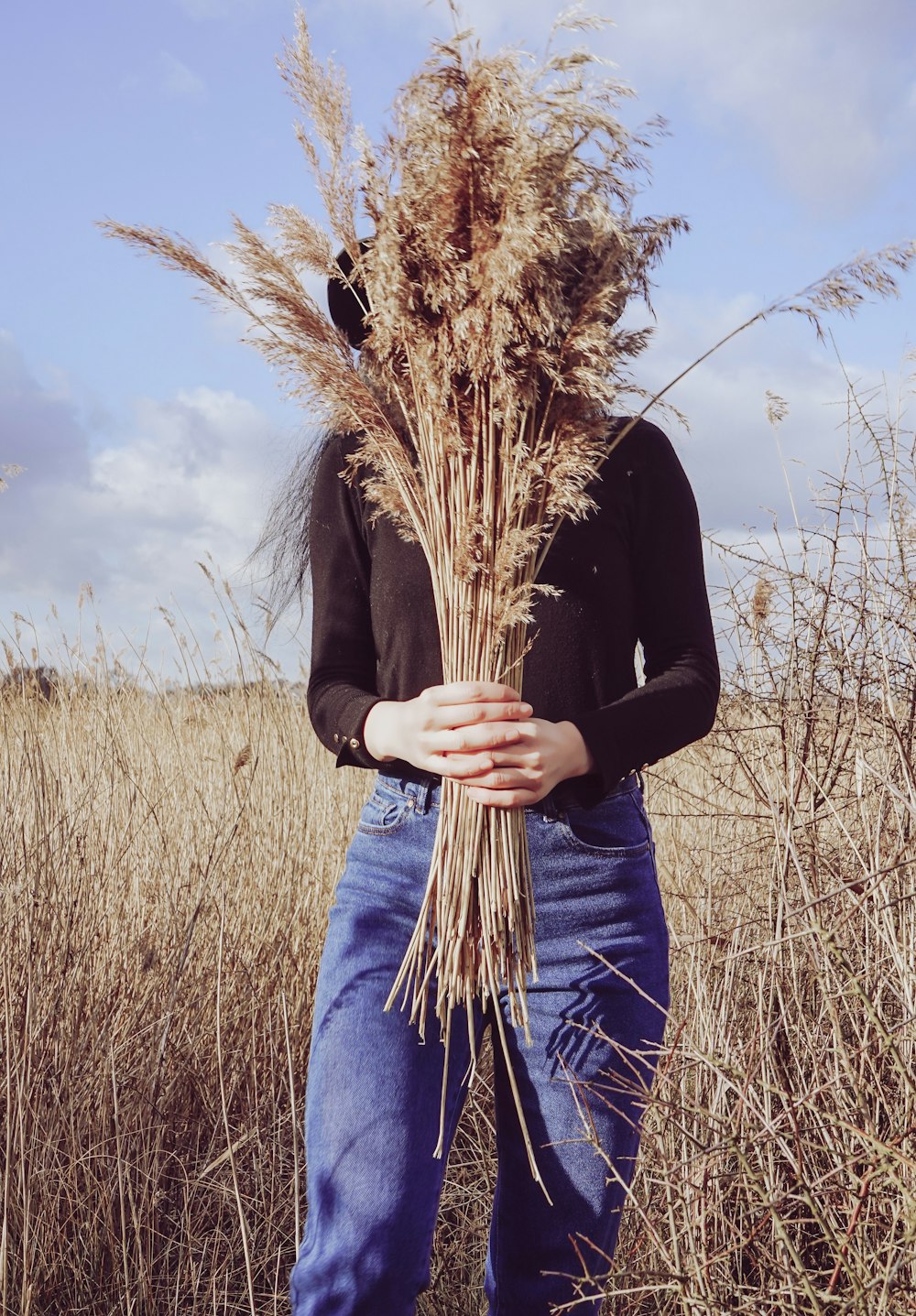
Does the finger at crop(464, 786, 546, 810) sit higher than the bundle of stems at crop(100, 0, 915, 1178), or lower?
lower

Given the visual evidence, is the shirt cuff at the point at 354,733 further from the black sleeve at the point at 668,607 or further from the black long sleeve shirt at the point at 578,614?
the black sleeve at the point at 668,607

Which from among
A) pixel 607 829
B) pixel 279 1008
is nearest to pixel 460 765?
pixel 607 829

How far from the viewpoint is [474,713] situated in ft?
4.14

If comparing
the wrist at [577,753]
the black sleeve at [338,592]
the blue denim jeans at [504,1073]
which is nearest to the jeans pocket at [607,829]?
the blue denim jeans at [504,1073]

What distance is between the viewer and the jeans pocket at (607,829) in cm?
143

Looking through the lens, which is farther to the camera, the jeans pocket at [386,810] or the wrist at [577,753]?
the jeans pocket at [386,810]

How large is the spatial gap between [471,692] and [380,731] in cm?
19

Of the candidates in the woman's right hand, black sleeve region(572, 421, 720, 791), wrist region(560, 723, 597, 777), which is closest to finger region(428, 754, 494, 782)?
the woman's right hand

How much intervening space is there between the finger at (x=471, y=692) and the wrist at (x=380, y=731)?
4.7 inches

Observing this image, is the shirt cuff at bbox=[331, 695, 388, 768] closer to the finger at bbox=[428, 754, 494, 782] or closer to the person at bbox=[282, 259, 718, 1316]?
the person at bbox=[282, 259, 718, 1316]

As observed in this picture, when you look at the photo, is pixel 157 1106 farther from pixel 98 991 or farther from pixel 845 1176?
pixel 845 1176

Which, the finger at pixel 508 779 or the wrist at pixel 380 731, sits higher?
the wrist at pixel 380 731

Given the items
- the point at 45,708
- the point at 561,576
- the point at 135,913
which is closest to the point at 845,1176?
the point at 561,576

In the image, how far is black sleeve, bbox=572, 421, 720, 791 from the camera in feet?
4.80
